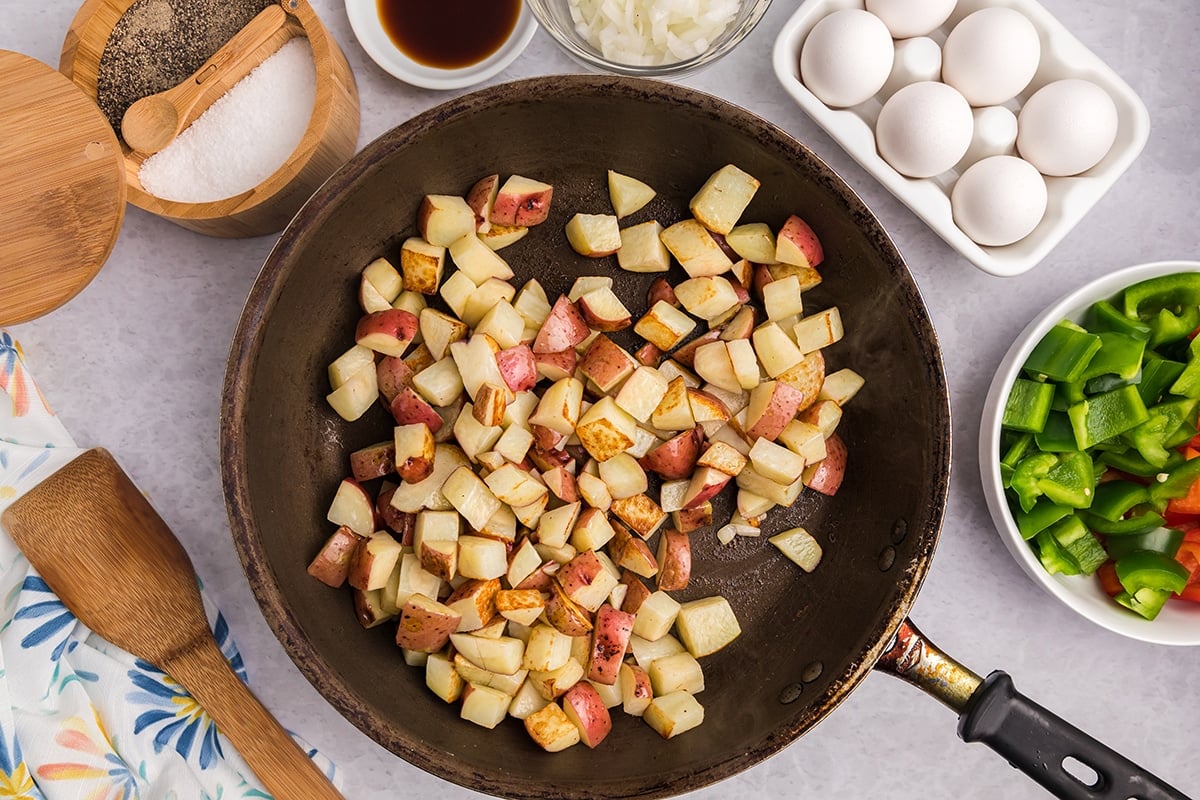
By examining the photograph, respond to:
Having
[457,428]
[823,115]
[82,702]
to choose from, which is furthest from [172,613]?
[823,115]

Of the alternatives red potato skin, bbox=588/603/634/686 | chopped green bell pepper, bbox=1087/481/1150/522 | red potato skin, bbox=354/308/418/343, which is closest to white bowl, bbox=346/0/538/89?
red potato skin, bbox=354/308/418/343

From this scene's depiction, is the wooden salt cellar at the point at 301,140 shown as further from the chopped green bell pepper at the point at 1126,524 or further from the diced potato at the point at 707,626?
the chopped green bell pepper at the point at 1126,524

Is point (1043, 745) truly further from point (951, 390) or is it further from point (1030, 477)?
point (951, 390)

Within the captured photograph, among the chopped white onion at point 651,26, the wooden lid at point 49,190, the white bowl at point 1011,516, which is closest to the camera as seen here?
the wooden lid at point 49,190

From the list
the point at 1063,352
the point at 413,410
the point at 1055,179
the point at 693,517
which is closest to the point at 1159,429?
the point at 1063,352

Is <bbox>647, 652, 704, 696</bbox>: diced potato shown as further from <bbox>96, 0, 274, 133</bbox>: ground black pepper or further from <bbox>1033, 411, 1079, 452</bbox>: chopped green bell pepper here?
<bbox>96, 0, 274, 133</bbox>: ground black pepper

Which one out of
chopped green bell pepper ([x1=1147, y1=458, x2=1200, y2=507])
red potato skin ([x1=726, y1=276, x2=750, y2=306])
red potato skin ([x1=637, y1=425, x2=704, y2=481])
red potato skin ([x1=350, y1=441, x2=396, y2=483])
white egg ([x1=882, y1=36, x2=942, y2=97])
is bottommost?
red potato skin ([x1=350, y1=441, x2=396, y2=483])

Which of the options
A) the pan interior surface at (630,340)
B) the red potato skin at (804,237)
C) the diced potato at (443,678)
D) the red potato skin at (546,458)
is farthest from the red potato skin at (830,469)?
the diced potato at (443,678)
